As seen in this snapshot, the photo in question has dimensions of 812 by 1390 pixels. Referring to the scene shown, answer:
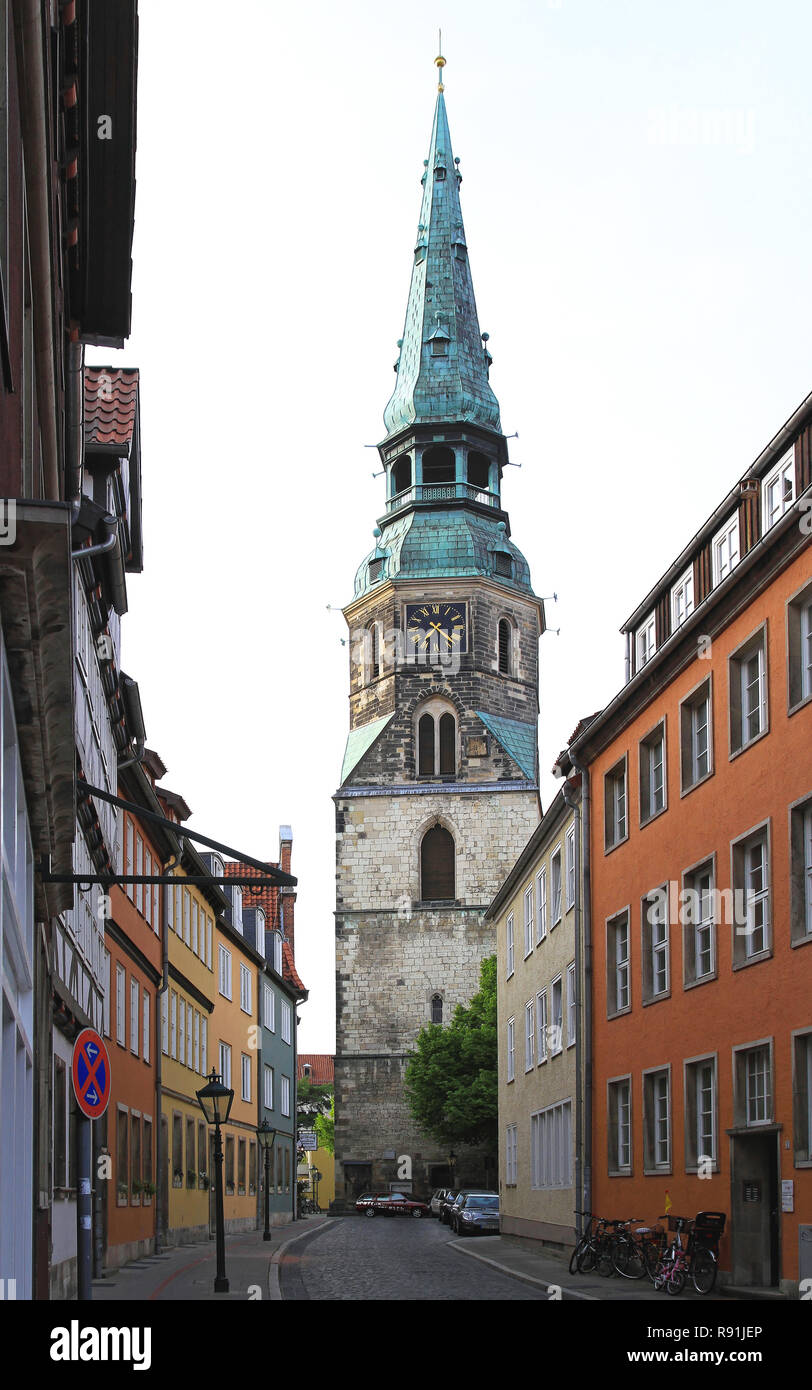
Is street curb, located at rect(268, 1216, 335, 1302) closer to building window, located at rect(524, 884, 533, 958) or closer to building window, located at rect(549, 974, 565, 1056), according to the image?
building window, located at rect(549, 974, 565, 1056)

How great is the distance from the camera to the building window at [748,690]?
2095cm

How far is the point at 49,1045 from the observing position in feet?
54.1

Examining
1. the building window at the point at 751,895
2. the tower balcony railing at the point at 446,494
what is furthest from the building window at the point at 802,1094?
the tower balcony railing at the point at 446,494

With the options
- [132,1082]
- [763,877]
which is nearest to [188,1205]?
[132,1082]

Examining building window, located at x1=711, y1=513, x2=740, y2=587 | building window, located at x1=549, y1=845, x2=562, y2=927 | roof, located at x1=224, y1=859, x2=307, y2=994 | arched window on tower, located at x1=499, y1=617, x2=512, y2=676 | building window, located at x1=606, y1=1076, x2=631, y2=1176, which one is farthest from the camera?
arched window on tower, located at x1=499, y1=617, x2=512, y2=676

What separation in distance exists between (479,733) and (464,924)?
27.8ft

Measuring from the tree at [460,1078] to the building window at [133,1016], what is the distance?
36.9 metres

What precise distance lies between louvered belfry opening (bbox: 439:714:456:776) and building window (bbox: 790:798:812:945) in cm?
5920

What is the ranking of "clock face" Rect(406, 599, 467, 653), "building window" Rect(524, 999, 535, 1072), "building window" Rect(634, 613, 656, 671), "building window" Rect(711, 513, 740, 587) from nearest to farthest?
"building window" Rect(711, 513, 740, 587) < "building window" Rect(634, 613, 656, 671) < "building window" Rect(524, 999, 535, 1072) < "clock face" Rect(406, 599, 467, 653)

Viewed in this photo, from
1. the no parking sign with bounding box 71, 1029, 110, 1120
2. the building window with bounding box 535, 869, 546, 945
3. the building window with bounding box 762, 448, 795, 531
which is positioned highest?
the building window with bounding box 762, 448, 795, 531

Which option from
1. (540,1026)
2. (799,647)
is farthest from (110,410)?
(540,1026)

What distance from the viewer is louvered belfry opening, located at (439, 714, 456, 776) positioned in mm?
78812

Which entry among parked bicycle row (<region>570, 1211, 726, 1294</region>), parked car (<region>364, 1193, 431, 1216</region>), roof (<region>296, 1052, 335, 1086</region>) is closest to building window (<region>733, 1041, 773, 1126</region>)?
parked bicycle row (<region>570, 1211, 726, 1294</region>)

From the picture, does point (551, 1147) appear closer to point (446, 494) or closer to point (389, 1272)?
point (389, 1272)
